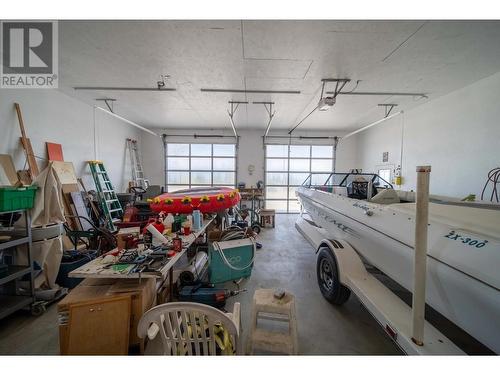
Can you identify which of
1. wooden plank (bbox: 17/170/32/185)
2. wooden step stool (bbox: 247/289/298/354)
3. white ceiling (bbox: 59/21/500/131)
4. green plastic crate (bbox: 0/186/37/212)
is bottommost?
wooden step stool (bbox: 247/289/298/354)

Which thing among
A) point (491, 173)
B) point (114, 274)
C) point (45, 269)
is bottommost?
point (45, 269)

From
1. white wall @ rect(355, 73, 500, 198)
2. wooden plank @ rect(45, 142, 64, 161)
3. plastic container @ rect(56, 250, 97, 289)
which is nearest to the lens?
plastic container @ rect(56, 250, 97, 289)

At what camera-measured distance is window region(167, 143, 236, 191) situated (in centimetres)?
798

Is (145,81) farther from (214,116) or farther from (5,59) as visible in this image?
(214,116)

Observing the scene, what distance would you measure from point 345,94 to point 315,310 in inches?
165

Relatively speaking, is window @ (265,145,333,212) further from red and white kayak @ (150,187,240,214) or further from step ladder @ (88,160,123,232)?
step ladder @ (88,160,123,232)

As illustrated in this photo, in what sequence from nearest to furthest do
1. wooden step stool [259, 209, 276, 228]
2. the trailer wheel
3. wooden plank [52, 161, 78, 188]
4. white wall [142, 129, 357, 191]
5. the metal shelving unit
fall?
1. the metal shelving unit
2. the trailer wheel
3. wooden plank [52, 161, 78, 188]
4. wooden step stool [259, 209, 276, 228]
5. white wall [142, 129, 357, 191]

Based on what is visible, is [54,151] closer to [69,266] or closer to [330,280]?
[69,266]

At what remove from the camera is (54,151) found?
425 centimetres

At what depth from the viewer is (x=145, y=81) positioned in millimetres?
3793

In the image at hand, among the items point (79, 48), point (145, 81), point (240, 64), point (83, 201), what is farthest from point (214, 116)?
point (83, 201)

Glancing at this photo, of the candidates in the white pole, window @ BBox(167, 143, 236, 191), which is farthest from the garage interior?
window @ BBox(167, 143, 236, 191)

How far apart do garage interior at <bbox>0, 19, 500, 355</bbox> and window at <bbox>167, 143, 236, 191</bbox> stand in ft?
6.53

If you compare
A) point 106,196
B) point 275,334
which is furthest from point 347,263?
point 106,196
